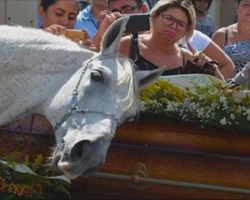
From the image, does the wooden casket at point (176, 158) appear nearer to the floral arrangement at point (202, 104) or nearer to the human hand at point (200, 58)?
the floral arrangement at point (202, 104)

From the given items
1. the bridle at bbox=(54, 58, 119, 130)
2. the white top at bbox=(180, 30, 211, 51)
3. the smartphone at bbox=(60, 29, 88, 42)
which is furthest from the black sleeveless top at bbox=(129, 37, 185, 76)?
the bridle at bbox=(54, 58, 119, 130)

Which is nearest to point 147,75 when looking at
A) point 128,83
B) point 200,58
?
point 128,83

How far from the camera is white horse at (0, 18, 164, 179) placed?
2922 mm

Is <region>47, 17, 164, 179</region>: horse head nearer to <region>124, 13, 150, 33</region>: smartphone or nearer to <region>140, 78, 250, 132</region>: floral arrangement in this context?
<region>140, 78, 250, 132</region>: floral arrangement

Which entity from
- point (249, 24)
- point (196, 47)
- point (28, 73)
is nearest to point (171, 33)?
point (196, 47)

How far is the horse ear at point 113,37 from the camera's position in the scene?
3.06 m

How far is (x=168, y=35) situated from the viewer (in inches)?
170

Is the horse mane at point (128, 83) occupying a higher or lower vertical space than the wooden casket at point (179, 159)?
higher

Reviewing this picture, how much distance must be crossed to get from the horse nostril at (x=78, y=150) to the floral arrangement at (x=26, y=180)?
754 millimetres

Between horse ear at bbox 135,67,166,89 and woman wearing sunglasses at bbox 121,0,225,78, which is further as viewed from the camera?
woman wearing sunglasses at bbox 121,0,225,78

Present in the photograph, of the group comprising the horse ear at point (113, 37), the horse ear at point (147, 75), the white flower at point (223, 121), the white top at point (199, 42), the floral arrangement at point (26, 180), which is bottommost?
the floral arrangement at point (26, 180)

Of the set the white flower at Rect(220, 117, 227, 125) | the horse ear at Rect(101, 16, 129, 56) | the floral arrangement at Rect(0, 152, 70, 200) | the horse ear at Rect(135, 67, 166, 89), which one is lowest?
the floral arrangement at Rect(0, 152, 70, 200)

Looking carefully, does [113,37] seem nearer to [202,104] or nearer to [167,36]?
[202,104]

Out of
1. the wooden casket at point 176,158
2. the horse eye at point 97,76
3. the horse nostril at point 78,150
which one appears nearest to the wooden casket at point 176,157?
the wooden casket at point 176,158
